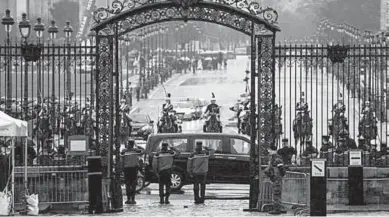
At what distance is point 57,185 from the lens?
30.1 m

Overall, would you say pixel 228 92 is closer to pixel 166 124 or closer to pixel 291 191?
pixel 166 124

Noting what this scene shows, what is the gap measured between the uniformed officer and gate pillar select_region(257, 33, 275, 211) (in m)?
3.16

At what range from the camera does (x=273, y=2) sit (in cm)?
14962

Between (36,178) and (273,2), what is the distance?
12059 centimetres

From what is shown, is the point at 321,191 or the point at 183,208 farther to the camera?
the point at 183,208

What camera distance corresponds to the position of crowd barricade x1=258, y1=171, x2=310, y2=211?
97.0 ft

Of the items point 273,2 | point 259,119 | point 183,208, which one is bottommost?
point 183,208

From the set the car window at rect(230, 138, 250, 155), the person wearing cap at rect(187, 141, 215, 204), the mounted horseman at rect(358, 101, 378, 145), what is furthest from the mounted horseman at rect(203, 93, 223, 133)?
the person wearing cap at rect(187, 141, 215, 204)

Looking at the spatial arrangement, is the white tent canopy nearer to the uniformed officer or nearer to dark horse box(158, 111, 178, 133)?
the uniformed officer

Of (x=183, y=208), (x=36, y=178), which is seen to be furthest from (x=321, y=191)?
(x=36, y=178)

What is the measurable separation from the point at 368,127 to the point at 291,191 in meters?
10.0

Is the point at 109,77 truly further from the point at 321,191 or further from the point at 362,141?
the point at 362,141

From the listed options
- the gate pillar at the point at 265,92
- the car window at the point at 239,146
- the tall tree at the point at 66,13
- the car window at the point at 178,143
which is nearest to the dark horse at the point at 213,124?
the car window at the point at 239,146

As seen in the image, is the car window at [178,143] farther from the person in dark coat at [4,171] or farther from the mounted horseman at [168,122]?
the mounted horseman at [168,122]
